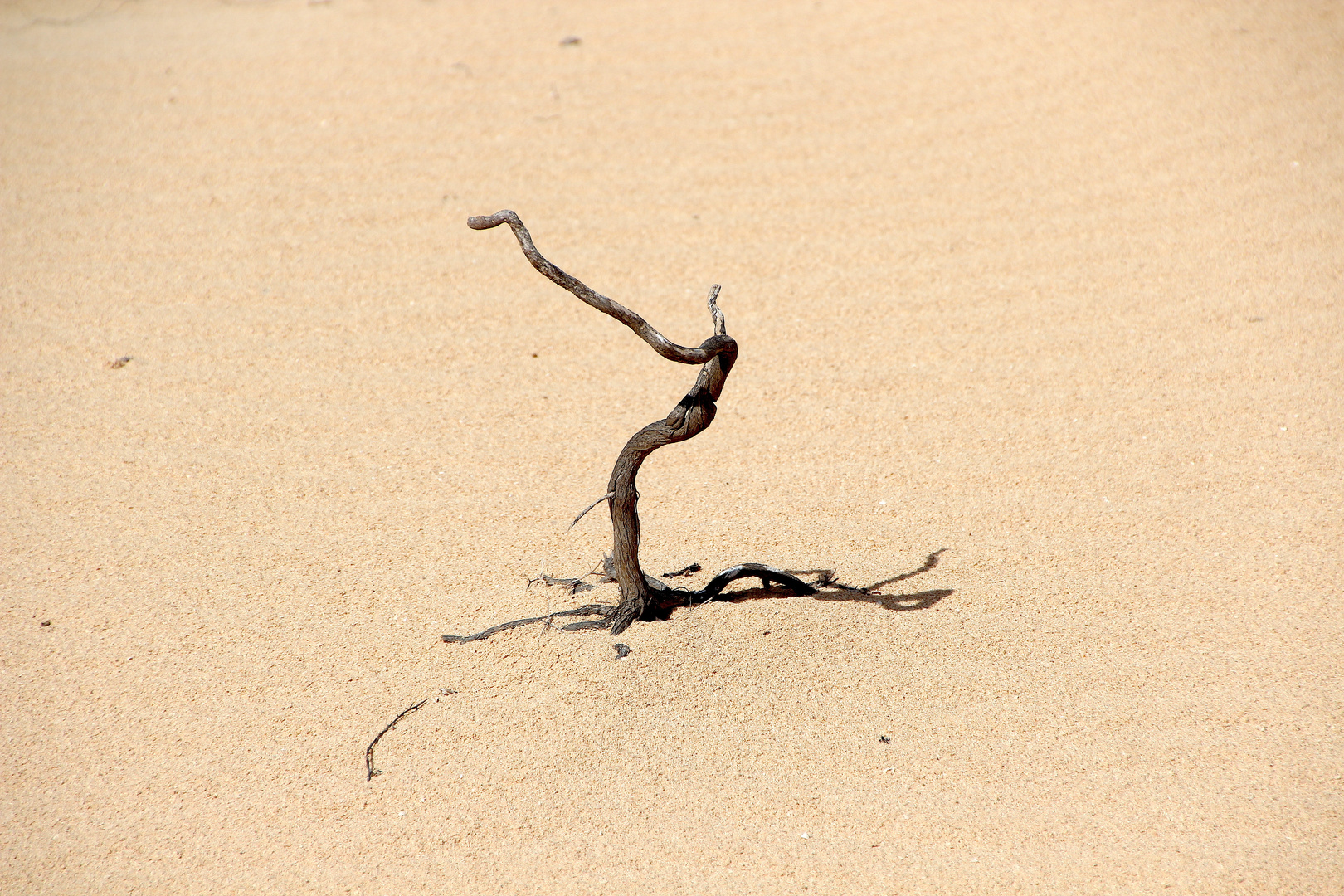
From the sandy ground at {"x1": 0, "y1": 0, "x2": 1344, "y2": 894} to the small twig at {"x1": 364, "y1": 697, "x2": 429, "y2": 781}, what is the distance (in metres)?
0.04

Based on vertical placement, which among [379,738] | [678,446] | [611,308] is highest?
[611,308]

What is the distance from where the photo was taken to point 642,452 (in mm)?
2754

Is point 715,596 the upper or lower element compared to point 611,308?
lower

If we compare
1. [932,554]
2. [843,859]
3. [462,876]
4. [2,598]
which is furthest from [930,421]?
[2,598]

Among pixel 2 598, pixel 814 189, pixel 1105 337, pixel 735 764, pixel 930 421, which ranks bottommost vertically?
pixel 2 598

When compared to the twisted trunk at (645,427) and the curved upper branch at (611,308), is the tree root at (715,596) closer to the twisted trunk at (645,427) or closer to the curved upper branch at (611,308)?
the twisted trunk at (645,427)

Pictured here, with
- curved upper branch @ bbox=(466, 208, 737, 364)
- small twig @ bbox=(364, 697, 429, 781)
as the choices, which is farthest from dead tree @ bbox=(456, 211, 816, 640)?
→ small twig @ bbox=(364, 697, 429, 781)

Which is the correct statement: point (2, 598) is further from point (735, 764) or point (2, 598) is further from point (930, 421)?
point (930, 421)

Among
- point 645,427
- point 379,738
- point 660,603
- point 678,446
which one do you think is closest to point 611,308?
point 645,427

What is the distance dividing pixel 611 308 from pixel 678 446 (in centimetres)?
172

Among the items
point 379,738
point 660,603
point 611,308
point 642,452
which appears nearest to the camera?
point 611,308

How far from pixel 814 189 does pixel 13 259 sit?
4240 mm

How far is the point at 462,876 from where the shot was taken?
2332 millimetres

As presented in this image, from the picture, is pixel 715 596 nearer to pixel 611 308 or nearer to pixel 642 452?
pixel 642 452
